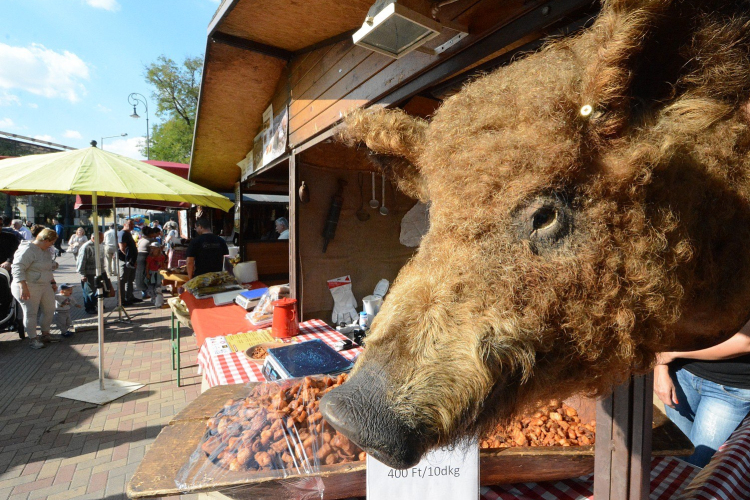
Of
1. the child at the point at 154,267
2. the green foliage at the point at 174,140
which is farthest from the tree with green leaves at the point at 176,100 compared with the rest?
the child at the point at 154,267

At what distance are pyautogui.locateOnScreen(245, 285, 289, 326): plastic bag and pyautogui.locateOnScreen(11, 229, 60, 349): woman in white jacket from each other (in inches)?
175

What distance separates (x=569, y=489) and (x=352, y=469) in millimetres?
990

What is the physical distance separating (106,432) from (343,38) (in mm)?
4568

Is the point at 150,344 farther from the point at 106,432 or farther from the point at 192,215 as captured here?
the point at 192,215

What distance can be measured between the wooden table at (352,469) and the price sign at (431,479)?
7 centimetres

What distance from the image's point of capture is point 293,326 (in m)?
3.48

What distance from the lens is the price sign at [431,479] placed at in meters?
1.40

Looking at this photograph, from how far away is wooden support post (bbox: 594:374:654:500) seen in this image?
3.81ft

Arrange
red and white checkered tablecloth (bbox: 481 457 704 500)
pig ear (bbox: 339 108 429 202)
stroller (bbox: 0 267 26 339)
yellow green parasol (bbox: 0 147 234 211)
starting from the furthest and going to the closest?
stroller (bbox: 0 267 26 339) → yellow green parasol (bbox: 0 147 234 211) → red and white checkered tablecloth (bbox: 481 457 704 500) → pig ear (bbox: 339 108 429 202)

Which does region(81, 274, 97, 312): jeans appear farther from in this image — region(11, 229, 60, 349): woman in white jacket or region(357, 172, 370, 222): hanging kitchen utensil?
region(357, 172, 370, 222): hanging kitchen utensil

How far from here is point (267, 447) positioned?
5.07 feet

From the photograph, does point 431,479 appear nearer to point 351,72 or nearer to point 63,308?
point 351,72

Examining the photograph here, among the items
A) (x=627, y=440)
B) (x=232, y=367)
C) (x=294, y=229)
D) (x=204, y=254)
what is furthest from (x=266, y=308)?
(x=627, y=440)

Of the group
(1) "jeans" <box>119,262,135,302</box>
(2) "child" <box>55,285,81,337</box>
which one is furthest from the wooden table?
(1) "jeans" <box>119,262,135,302</box>
